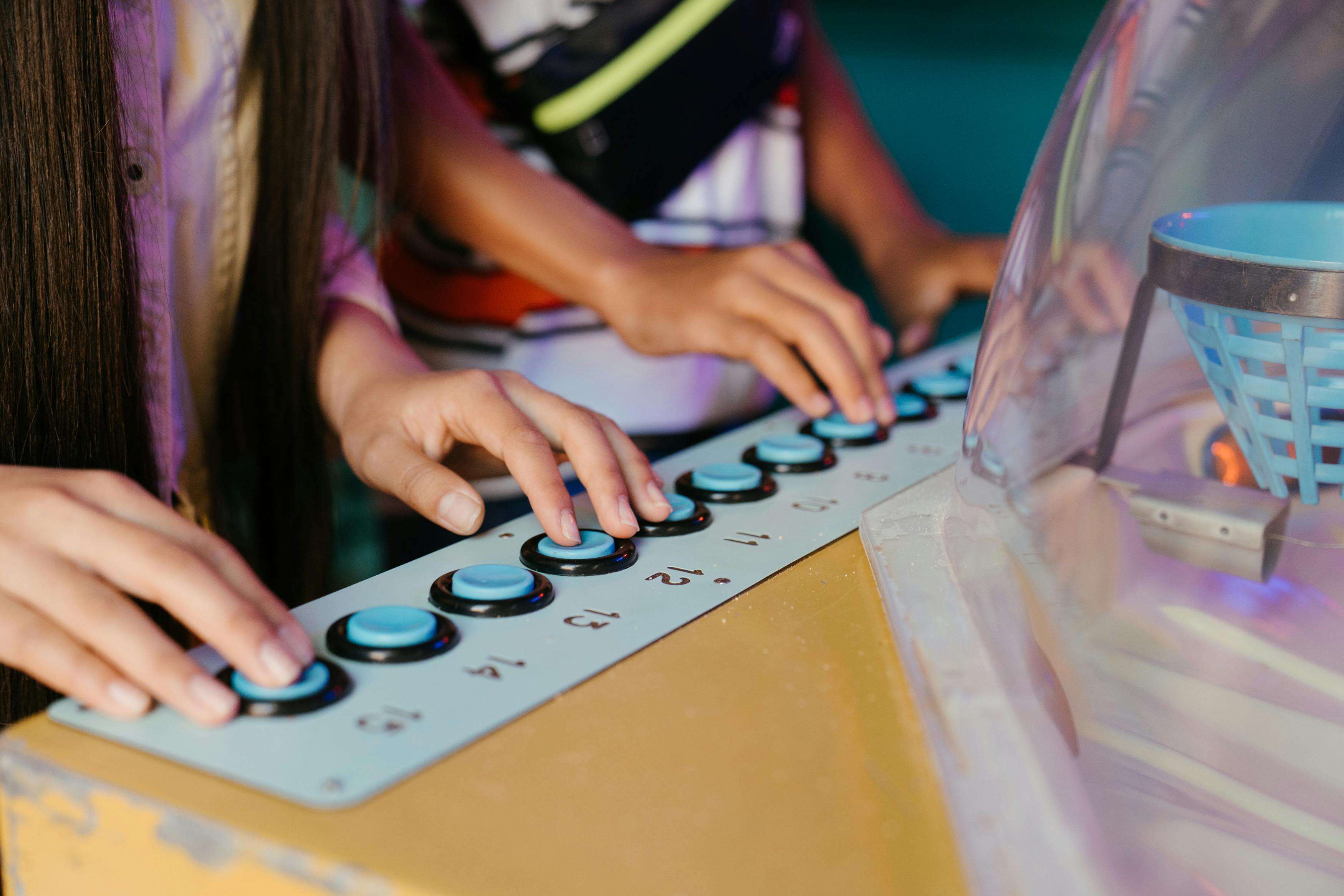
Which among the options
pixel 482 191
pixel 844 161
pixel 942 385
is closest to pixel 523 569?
pixel 942 385

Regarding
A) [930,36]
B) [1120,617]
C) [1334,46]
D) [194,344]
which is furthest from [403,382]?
[930,36]

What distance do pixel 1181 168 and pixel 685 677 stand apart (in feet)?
1.28

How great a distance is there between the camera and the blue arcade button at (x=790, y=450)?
601mm

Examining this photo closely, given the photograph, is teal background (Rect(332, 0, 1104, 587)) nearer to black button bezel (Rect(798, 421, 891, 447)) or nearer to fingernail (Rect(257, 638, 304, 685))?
black button bezel (Rect(798, 421, 891, 447))

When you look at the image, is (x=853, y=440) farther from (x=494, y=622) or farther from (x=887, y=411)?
(x=494, y=622)

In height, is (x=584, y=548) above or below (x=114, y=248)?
below

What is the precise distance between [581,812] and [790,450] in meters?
0.35

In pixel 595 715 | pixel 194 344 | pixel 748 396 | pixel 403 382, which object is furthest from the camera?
pixel 748 396

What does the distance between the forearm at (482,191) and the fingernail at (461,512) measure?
411 mm

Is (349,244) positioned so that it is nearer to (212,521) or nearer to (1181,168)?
(212,521)

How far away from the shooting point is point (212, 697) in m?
0.32

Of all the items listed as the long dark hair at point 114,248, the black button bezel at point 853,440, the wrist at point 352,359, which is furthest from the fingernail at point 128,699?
the black button bezel at point 853,440

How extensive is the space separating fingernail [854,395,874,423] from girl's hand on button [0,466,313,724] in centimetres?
40

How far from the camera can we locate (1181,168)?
1.80 feet
